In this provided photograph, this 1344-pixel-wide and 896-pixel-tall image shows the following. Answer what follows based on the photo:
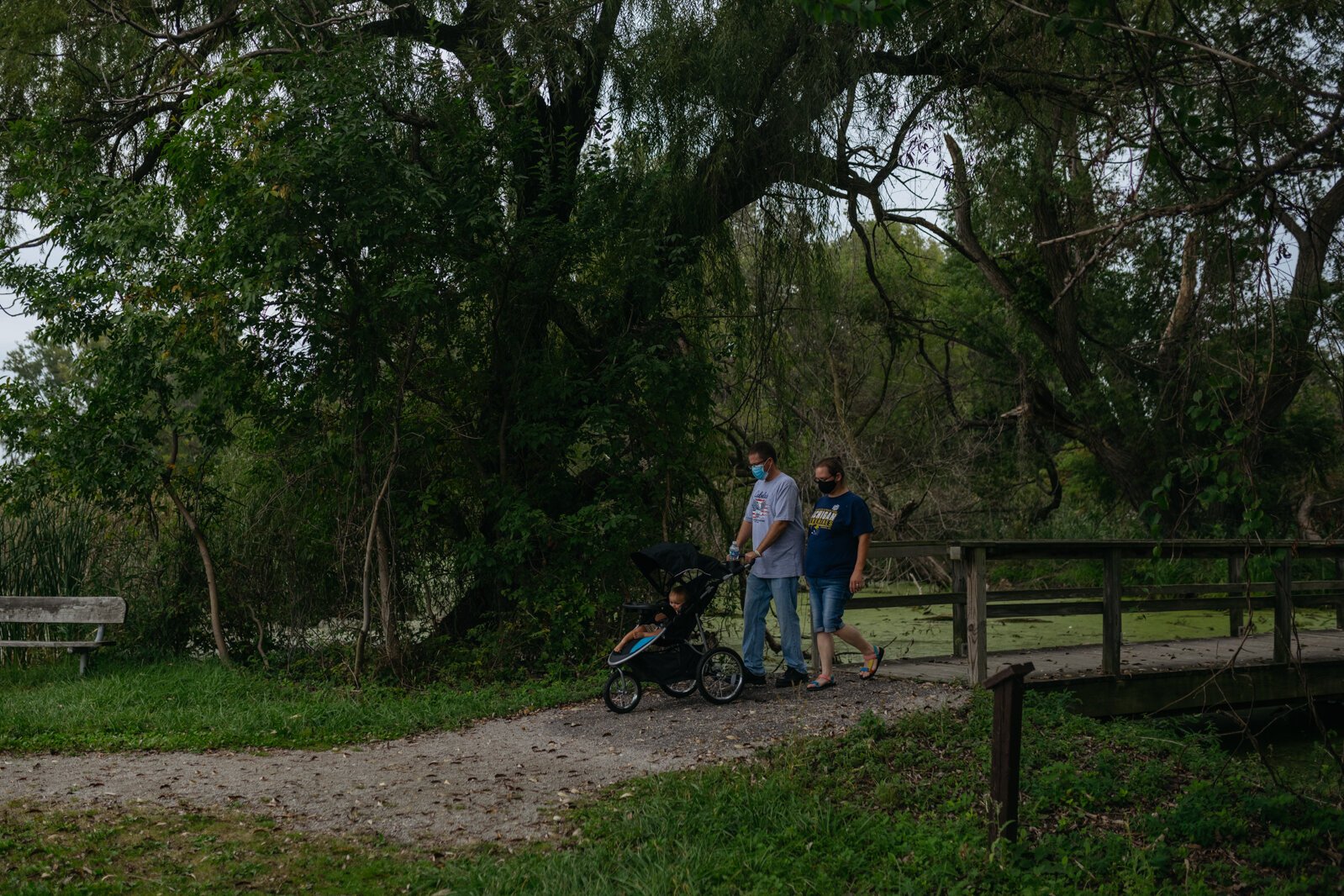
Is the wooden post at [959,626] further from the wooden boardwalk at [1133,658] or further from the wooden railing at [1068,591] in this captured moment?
the wooden boardwalk at [1133,658]

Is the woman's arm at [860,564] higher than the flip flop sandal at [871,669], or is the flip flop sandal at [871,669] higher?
the woman's arm at [860,564]

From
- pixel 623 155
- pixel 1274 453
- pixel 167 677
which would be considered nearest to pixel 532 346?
pixel 623 155

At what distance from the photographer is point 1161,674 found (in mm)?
9539

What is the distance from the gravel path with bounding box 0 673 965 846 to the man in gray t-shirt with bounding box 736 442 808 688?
31cm

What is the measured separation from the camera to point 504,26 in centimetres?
1028

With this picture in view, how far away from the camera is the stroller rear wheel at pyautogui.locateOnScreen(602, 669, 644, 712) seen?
8277 millimetres

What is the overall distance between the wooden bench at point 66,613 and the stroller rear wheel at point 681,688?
219 inches

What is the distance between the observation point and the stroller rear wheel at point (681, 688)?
27.7 ft

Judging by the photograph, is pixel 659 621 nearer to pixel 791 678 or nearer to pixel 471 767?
pixel 791 678

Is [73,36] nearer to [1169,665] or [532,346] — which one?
[532,346]

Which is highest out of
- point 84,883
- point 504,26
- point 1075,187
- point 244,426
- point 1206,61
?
point 504,26

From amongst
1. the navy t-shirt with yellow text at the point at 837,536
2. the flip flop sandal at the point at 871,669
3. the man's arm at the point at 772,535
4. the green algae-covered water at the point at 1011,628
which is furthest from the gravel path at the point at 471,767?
the green algae-covered water at the point at 1011,628

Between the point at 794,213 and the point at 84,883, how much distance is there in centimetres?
746

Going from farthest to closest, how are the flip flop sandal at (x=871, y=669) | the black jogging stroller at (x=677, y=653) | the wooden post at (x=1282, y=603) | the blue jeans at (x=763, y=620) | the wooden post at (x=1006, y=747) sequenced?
the wooden post at (x=1282, y=603), the flip flop sandal at (x=871, y=669), the blue jeans at (x=763, y=620), the black jogging stroller at (x=677, y=653), the wooden post at (x=1006, y=747)
